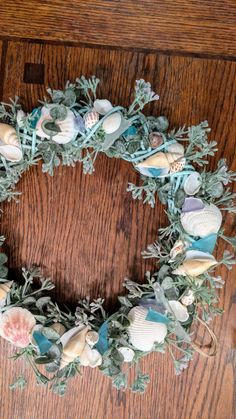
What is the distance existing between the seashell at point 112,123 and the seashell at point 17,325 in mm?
290

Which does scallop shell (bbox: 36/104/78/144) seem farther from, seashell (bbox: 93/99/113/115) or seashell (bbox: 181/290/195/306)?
seashell (bbox: 181/290/195/306)

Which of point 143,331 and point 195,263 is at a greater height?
point 195,263

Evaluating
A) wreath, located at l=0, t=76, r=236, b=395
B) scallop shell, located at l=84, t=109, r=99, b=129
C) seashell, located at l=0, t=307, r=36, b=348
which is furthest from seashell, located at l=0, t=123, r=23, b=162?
seashell, located at l=0, t=307, r=36, b=348

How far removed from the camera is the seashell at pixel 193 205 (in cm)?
80

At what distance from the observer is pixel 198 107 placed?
88 cm

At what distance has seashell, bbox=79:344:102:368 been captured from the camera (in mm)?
820

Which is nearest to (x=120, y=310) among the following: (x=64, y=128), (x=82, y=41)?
(x=64, y=128)

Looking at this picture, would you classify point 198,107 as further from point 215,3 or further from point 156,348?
point 156,348

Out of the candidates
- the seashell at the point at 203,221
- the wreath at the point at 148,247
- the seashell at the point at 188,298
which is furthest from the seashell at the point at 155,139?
the seashell at the point at 188,298

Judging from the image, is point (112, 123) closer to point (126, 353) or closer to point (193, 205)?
point (193, 205)

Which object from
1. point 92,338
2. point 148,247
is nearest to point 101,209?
point 148,247

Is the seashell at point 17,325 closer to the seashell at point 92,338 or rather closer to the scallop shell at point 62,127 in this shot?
the seashell at point 92,338

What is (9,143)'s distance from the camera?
2.62 ft

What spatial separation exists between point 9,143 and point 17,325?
0.86 ft
